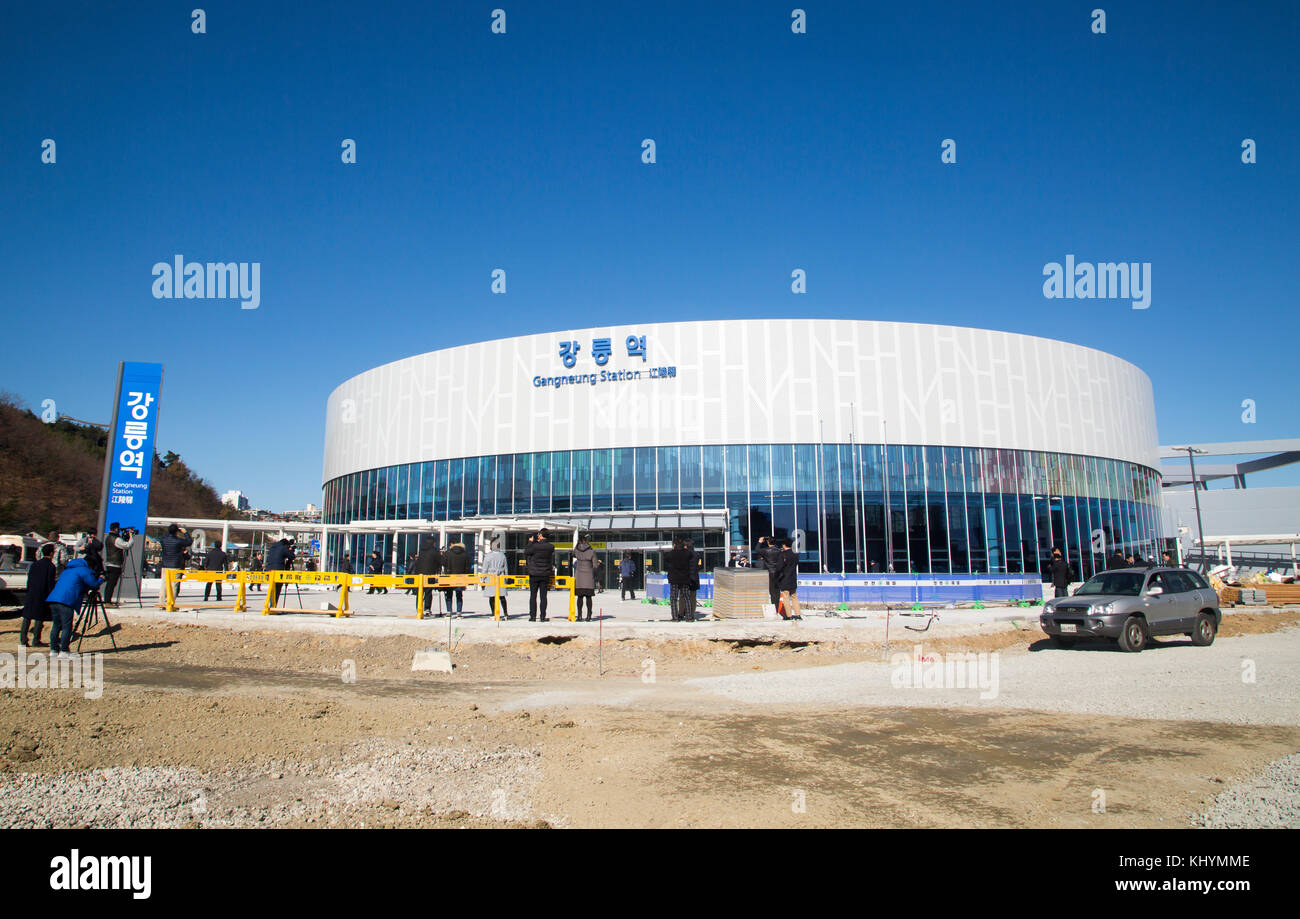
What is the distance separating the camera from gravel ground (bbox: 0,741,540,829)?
5359 mm

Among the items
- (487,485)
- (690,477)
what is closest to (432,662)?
(690,477)

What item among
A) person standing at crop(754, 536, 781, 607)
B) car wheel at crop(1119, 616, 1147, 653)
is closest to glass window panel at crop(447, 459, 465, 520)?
person standing at crop(754, 536, 781, 607)

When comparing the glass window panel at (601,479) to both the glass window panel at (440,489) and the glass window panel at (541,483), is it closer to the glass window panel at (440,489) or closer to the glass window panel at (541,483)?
the glass window panel at (541,483)

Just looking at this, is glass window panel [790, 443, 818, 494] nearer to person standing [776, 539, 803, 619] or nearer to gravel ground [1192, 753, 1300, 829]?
person standing [776, 539, 803, 619]

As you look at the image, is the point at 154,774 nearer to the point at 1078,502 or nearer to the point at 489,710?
the point at 489,710

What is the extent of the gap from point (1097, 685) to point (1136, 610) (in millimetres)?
3947

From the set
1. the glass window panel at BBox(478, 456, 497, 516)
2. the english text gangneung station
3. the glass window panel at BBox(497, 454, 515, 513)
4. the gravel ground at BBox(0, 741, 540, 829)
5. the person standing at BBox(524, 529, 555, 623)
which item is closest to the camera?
the gravel ground at BBox(0, 741, 540, 829)

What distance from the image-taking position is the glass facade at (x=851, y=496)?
39344 millimetres

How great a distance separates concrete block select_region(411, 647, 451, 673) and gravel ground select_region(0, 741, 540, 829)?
598 centimetres

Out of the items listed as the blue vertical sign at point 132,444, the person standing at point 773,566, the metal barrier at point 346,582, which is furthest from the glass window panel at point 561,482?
the person standing at point 773,566

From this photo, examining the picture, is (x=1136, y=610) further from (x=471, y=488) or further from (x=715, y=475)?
(x=471, y=488)

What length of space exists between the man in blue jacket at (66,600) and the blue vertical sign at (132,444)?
812 cm

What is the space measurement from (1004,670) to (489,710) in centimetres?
843

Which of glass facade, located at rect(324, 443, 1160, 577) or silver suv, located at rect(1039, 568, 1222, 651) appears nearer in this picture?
silver suv, located at rect(1039, 568, 1222, 651)
